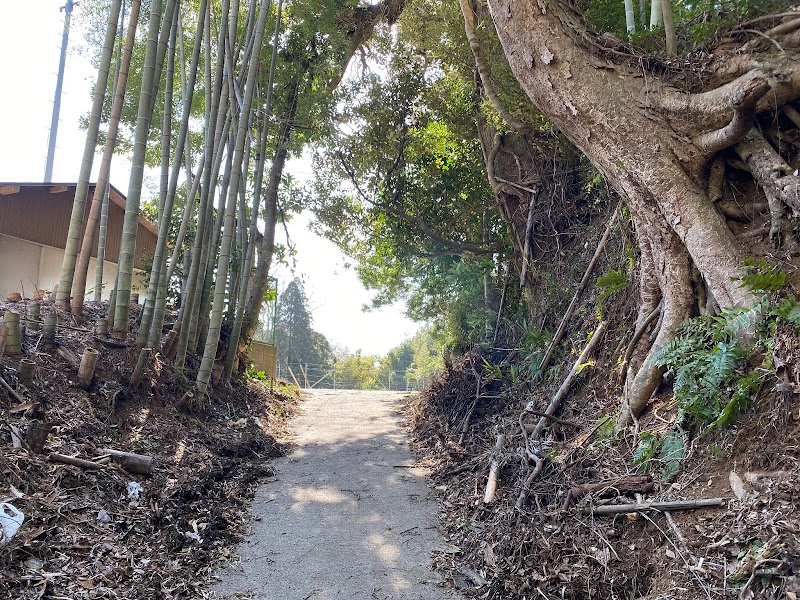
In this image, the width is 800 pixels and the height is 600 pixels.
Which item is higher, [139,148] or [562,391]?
[139,148]

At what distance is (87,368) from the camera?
15.1 ft

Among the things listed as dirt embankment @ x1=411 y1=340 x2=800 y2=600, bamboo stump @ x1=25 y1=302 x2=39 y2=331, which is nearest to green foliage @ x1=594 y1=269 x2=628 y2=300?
dirt embankment @ x1=411 y1=340 x2=800 y2=600

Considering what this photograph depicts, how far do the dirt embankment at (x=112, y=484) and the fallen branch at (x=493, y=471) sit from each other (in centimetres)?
190

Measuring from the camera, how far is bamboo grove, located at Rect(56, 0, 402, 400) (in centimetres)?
532

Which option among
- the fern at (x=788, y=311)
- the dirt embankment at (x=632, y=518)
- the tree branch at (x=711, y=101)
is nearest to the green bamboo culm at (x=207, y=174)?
the dirt embankment at (x=632, y=518)

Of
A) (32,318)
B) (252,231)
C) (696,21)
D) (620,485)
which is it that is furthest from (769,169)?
(252,231)

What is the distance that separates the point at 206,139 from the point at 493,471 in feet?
16.2

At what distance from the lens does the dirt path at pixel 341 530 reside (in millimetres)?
3260

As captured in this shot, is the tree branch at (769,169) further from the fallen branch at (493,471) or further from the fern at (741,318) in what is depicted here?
the fallen branch at (493,471)

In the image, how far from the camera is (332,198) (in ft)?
37.2

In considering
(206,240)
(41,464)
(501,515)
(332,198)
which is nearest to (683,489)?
(501,515)

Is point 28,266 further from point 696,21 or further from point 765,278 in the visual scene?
point 765,278

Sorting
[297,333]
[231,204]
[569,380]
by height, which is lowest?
[569,380]

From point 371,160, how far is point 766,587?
855 cm
